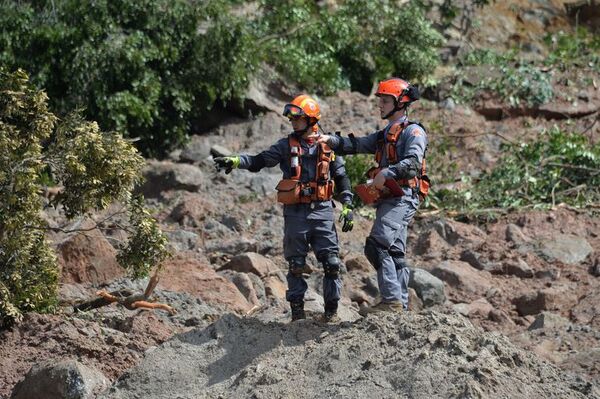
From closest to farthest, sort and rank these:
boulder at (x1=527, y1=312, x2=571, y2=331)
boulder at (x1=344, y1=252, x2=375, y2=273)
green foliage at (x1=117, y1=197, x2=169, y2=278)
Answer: green foliage at (x1=117, y1=197, x2=169, y2=278) < boulder at (x1=527, y1=312, x2=571, y2=331) < boulder at (x1=344, y1=252, x2=375, y2=273)

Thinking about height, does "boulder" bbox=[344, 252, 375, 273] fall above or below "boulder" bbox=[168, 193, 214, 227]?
above

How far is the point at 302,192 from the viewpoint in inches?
338

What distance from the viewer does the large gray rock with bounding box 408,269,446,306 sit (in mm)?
11812

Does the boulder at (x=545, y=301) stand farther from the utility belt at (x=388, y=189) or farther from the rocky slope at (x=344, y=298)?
the utility belt at (x=388, y=189)

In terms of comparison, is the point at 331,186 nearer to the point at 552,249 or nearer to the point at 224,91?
the point at 552,249

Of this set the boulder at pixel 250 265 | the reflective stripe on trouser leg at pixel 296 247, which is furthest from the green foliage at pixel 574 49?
the reflective stripe on trouser leg at pixel 296 247

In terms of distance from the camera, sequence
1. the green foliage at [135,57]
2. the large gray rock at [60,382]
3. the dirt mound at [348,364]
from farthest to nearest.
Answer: the green foliage at [135,57], the large gray rock at [60,382], the dirt mound at [348,364]

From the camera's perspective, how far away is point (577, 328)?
11.2 meters

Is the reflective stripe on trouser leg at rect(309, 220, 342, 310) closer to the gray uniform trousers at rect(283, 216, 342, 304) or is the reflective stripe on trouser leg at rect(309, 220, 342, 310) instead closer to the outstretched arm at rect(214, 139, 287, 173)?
the gray uniform trousers at rect(283, 216, 342, 304)

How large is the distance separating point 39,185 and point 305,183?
2.26 m

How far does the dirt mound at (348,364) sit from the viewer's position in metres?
7.45

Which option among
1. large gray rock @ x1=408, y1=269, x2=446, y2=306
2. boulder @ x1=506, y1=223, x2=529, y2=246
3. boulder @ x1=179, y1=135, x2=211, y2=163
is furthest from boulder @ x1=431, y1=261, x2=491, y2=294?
boulder @ x1=179, y1=135, x2=211, y2=163

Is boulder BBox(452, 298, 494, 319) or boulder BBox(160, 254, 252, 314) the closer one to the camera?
boulder BBox(160, 254, 252, 314)

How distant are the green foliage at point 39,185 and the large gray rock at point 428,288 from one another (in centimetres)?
309
